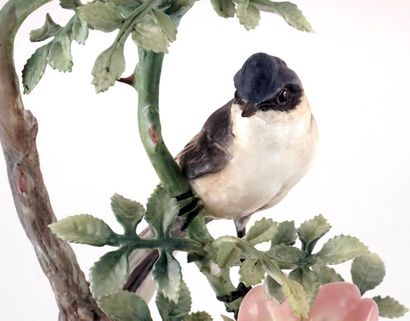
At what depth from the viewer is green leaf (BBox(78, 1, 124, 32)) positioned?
479 millimetres

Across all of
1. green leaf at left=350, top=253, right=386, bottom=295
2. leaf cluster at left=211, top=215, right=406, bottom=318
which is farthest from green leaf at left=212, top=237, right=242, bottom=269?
green leaf at left=350, top=253, right=386, bottom=295

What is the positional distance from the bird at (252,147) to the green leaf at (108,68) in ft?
0.33

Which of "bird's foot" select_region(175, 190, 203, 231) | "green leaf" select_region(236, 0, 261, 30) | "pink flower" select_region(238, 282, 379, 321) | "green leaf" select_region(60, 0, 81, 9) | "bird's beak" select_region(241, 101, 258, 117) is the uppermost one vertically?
"green leaf" select_region(60, 0, 81, 9)

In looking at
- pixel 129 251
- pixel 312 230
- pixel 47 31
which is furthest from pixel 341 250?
pixel 47 31

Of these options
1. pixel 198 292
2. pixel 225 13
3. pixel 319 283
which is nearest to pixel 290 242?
pixel 319 283

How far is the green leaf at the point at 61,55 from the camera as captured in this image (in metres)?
0.55

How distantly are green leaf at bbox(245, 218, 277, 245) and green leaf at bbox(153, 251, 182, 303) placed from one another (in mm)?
58

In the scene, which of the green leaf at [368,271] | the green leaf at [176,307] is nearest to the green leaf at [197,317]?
the green leaf at [176,307]

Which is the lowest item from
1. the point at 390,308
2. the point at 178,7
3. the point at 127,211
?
the point at 390,308

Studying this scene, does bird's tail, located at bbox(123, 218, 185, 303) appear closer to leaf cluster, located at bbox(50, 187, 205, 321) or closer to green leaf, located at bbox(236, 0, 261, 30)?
leaf cluster, located at bbox(50, 187, 205, 321)

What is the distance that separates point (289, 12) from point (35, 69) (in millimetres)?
165

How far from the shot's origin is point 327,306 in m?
0.55

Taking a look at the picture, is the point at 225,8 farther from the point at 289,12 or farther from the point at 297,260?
the point at 297,260

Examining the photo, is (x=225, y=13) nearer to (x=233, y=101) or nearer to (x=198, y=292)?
(x=233, y=101)
